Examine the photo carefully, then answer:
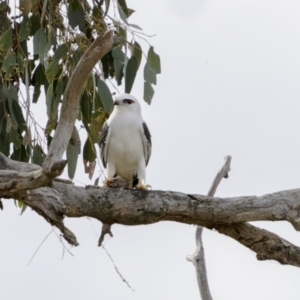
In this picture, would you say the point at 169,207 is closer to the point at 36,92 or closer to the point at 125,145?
the point at 125,145

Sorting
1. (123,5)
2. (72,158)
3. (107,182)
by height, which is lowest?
(107,182)

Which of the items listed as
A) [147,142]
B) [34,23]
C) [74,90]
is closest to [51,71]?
[34,23]

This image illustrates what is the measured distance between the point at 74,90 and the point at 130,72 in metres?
1.66

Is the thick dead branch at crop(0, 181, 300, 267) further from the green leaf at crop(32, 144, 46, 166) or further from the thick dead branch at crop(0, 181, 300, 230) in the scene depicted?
the green leaf at crop(32, 144, 46, 166)

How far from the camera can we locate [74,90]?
2957 millimetres

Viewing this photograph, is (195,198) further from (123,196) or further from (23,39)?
(23,39)

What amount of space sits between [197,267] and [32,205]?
891 mm

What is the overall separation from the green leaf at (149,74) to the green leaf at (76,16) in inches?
12.8

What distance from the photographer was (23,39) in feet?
15.2

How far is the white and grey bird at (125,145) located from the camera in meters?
4.79

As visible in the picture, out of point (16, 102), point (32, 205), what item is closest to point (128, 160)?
point (16, 102)

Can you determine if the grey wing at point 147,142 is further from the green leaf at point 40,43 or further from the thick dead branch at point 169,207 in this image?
the thick dead branch at point 169,207

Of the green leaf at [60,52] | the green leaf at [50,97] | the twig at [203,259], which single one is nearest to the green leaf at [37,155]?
the green leaf at [50,97]

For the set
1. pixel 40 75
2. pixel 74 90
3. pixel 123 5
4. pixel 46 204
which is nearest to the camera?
pixel 74 90
